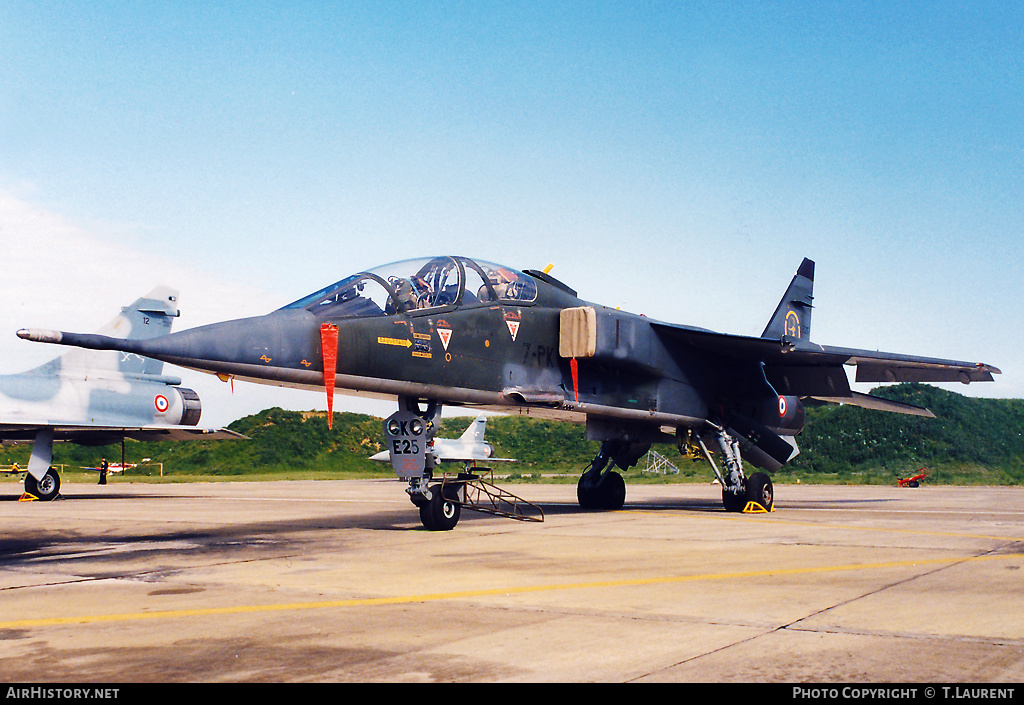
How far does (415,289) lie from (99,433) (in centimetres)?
1732

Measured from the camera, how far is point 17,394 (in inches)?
899

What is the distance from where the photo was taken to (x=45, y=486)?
Result: 897 inches

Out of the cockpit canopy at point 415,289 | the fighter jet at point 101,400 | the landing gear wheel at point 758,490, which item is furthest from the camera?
the fighter jet at point 101,400

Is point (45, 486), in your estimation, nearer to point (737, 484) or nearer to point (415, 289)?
point (415, 289)

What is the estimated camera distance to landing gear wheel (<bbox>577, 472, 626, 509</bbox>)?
17.0 m

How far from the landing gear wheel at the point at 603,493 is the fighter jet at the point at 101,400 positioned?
13702 millimetres

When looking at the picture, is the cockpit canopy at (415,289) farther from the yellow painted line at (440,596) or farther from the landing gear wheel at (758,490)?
the landing gear wheel at (758,490)

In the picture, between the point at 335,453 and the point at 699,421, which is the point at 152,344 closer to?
the point at 699,421

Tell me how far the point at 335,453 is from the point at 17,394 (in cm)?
4491

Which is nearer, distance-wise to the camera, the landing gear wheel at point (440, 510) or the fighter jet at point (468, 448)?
the landing gear wheel at point (440, 510)

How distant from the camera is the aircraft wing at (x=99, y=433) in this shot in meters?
22.8

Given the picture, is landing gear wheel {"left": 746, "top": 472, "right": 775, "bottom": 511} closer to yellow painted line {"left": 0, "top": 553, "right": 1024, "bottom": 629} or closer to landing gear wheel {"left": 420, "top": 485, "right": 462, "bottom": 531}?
landing gear wheel {"left": 420, "top": 485, "right": 462, "bottom": 531}

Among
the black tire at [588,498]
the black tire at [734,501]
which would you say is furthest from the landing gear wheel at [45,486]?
the black tire at [734,501]

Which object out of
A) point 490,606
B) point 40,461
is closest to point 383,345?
point 490,606
